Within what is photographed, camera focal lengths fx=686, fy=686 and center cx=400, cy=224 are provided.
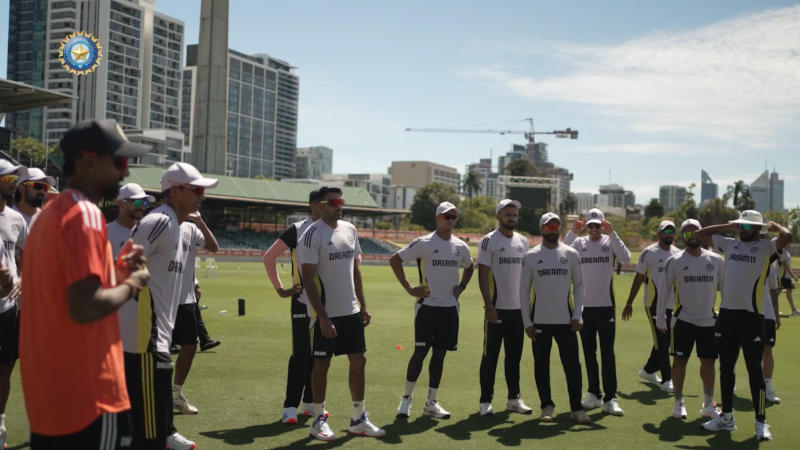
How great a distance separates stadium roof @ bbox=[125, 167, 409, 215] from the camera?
62.5 metres

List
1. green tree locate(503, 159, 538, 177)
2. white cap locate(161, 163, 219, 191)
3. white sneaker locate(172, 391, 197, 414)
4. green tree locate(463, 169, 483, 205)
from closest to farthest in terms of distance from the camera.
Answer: white cap locate(161, 163, 219, 191)
white sneaker locate(172, 391, 197, 414)
green tree locate(503, 159, 538, 177)
green tree locate(463, 169, 483, 205)

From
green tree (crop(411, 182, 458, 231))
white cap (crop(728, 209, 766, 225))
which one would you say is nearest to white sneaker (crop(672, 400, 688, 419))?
white cap (crop(728, 209, 766, 225))

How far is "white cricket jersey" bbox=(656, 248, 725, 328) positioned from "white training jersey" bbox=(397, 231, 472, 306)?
265cm

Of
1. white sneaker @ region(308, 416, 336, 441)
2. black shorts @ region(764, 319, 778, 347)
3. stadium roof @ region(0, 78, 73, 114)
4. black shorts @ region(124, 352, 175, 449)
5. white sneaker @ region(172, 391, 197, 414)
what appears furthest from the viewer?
stadium roof @ region(0, 78, 73, 114)

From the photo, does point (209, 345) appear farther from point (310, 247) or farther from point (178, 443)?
point (310, 247)

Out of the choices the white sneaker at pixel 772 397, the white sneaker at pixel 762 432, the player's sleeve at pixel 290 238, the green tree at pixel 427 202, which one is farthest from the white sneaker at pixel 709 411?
the green tree at pixel 427 202

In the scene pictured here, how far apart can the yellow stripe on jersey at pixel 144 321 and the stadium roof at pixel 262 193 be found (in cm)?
5803

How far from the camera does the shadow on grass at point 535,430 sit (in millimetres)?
7121

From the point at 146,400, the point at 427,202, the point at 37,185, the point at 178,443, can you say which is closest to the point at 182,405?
the point at 178,443

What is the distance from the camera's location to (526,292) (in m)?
8.18

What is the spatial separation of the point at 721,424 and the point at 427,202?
439 ft

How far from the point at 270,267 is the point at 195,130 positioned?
71264 mm

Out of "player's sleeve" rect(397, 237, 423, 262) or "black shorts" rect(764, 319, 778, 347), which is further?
"black shorts" rect(764, 319, 778, 347)

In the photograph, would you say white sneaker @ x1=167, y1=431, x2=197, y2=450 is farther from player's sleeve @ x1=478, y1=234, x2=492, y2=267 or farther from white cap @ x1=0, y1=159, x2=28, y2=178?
player's sleeve @ x1=478, y1=234, x2=492, y2=267
